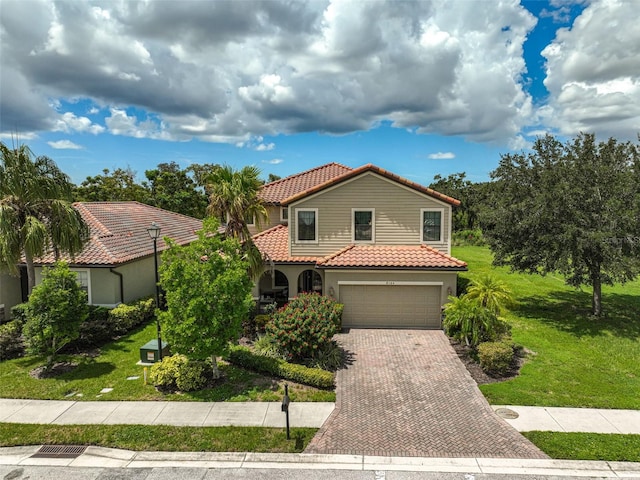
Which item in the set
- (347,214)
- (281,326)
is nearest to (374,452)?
(281,326)

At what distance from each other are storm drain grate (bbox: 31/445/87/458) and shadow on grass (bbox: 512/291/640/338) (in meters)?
18.1

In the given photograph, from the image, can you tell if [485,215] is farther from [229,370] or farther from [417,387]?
[229,370]

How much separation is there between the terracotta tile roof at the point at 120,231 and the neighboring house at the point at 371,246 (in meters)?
5.11

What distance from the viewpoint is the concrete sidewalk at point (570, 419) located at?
10.5 metres

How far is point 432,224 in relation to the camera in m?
19.5

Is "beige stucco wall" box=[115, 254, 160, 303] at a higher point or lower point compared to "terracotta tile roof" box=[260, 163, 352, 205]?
lower

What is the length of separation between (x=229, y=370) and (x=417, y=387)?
6.10 meters

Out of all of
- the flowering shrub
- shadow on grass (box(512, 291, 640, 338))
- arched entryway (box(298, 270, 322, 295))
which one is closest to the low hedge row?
the flowering shrub

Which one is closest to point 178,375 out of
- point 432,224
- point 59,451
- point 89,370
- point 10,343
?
point 59,451

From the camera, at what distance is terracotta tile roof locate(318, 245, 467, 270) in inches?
691

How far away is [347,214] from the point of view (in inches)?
772

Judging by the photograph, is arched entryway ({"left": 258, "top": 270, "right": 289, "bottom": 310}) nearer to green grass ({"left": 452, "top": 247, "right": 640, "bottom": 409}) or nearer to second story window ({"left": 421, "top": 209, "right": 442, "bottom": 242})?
second story window ({"left": 421, "top": 209, "right": 442, "bottom": 242})

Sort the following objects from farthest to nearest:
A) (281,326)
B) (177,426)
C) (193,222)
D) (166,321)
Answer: (193,222), (281,326), (166,321), (177,426)

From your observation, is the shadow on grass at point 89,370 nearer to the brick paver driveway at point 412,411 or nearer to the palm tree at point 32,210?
the palm tree at point 32,210
